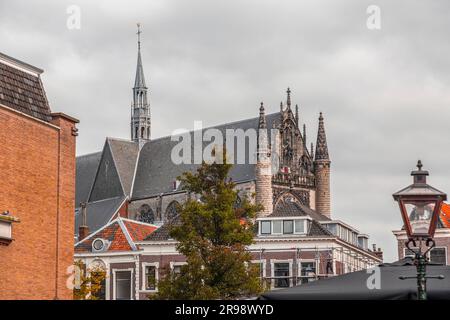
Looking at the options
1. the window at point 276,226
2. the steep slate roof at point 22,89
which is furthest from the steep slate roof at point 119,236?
the steep slate roof at point 22,89

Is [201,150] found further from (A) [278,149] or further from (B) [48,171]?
(B) [48,171]

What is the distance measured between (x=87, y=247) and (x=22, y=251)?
27.1 m

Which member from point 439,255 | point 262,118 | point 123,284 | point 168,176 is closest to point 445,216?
point 439,255

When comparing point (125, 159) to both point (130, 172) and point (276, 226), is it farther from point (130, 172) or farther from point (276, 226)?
point (276, 226)

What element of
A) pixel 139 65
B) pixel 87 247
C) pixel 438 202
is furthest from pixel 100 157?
pixel 438 202

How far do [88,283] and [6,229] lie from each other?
25304 mm

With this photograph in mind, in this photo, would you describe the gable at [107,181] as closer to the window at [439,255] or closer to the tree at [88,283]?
the tree at [88,283]

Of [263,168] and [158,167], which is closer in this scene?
[263,168]

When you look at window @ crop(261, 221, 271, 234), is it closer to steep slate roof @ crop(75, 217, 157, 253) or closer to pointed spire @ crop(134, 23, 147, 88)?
steep slate roof @ crop(75, 217, 157, 253)

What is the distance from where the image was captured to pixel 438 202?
11.6 meters

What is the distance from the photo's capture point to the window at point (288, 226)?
57.4 meters

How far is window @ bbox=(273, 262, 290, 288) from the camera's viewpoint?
5431 cm

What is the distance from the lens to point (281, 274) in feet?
180

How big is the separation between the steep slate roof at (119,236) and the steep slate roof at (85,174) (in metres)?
36.2
